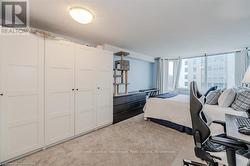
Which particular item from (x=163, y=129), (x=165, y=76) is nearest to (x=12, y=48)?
(x=163, y=129)

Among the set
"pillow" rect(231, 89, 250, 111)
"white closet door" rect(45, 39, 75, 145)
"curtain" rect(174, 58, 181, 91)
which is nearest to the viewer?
"white closet door" rect(45, 39, 75, 145)

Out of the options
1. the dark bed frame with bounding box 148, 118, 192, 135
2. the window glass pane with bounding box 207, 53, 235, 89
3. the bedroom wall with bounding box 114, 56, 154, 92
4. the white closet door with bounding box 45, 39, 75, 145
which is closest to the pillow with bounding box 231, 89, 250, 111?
the dark bed frame with bounding box 148, 118, 192, 135

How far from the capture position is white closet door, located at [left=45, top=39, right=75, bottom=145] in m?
2.41

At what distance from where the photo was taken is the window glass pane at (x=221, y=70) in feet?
16.1

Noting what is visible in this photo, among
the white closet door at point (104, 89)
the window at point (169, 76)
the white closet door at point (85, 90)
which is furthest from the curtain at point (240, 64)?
the white closet door at point (85, 90)

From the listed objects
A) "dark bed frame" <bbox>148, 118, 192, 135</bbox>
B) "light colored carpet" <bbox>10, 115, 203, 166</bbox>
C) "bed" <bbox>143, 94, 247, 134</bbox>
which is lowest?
"light colored carpet" <bbox>10, 115, 203, 166</bbox>

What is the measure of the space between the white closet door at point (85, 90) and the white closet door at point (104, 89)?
0.16 m

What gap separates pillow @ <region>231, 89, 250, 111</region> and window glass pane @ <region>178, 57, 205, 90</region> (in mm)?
2912

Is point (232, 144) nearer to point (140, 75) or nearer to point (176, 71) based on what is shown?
point (140, 75)

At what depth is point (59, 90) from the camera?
2.57 metres

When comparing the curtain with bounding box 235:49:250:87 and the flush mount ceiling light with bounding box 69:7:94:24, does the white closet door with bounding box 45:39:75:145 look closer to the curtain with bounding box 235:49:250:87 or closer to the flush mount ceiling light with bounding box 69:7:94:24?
the flush mount ceiling light with bounding box 69:7:94:24

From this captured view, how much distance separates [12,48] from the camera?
77.9 inches

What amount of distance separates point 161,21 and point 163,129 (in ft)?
7.67

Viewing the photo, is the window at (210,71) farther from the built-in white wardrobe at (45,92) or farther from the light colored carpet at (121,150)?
the built-in white wardrobe at (45,92)
